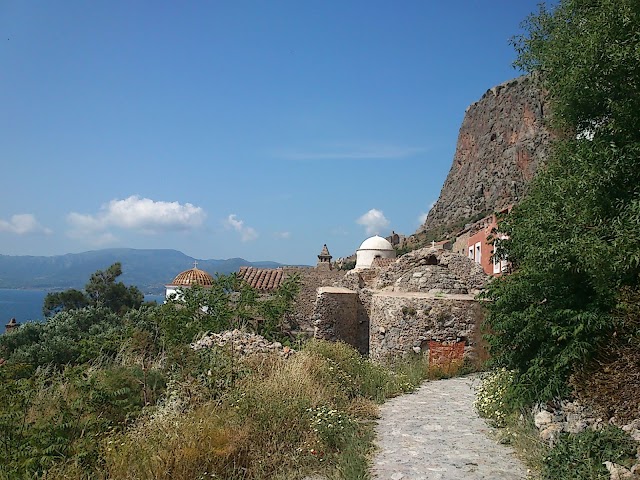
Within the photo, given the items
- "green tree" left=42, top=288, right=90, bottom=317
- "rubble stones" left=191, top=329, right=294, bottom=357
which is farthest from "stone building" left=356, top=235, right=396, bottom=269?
"rubble stones" left=191, top=329, right=294, bottom=357

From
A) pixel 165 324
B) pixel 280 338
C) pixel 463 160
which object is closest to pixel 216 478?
pixel 165 324

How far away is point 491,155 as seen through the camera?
101 m

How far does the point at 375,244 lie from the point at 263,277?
728 cm

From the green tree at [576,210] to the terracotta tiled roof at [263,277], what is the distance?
16836 millimetres

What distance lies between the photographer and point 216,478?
19.5ft

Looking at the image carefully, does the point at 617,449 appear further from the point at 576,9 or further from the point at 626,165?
the point at 576,9

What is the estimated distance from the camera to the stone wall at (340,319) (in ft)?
54.2

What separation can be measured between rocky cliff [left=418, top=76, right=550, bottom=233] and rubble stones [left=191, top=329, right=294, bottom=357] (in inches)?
2966

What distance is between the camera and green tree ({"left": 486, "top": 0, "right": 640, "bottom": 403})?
19.7 feet

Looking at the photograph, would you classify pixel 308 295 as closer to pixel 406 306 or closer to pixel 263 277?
pixel 263 277

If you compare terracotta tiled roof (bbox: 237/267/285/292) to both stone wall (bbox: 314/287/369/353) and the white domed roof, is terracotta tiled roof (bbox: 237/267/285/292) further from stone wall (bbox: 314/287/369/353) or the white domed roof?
stone wall (bbox: 314/287/369/353)

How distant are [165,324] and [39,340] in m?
9.30

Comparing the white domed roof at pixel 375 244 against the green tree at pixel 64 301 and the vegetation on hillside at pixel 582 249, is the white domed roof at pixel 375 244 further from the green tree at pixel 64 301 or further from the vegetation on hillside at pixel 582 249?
the vegetation on hillside at pixel 582 249

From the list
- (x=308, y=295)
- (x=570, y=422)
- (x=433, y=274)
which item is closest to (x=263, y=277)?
(x=308, y=295)
